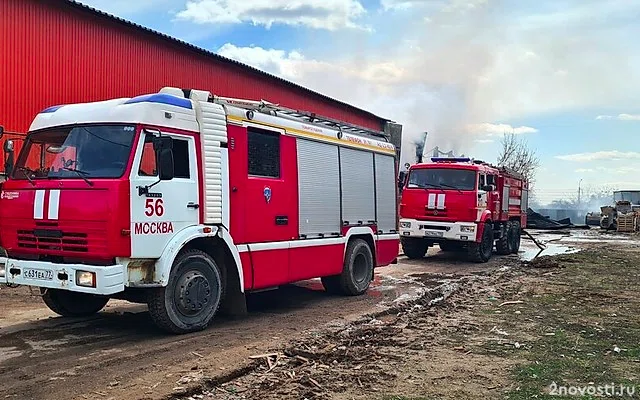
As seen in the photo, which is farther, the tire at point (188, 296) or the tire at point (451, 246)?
the tire at point (451, 246)

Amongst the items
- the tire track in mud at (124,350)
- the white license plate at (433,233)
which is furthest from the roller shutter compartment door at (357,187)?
the white license plate at (433,233)

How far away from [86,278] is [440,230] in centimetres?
1259

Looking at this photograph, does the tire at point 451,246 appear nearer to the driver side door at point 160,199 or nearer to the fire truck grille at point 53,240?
the driver side door at point 160,199

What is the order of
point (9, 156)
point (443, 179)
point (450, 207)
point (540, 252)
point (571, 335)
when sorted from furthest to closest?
point (540, 252) → point (443, 179) → point (450, 207) → point (571, 335) → point (9, 156)

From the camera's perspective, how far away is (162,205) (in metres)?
7.04

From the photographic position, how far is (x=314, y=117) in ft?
33.2

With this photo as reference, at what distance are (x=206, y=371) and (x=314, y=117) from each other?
5283 mm

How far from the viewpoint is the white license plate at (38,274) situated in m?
6.74

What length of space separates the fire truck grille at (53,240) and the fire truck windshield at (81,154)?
630 millimetres

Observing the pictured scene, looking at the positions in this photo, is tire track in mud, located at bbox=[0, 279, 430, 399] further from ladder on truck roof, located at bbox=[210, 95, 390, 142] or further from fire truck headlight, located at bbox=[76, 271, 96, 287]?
ladder on truck roof, located at bbox=[210, 95, 390, 142]

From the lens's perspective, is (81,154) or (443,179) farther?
(443,179)

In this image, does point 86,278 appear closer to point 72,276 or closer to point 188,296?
point 72,276

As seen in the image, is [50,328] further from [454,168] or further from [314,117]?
[454,168]

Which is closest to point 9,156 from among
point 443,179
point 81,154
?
point 81,154
